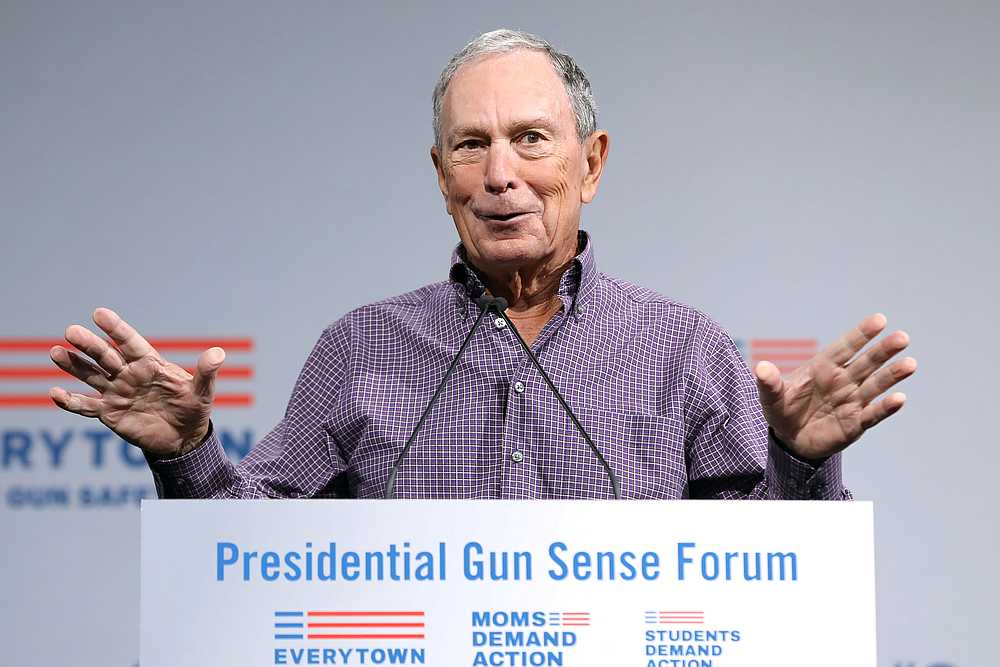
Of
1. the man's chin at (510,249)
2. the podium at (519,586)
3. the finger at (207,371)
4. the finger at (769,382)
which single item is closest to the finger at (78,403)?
the finger at (207,371)

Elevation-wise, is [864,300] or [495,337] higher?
[864,300]

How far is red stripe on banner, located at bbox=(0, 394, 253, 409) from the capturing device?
9.89 feet

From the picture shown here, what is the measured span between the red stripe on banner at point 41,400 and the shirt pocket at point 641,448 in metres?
1.52

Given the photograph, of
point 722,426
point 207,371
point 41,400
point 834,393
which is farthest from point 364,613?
point 41,400

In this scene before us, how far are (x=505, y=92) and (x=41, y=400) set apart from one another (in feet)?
5.96

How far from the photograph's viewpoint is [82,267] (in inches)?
121

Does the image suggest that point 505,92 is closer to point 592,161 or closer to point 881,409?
point 592,161

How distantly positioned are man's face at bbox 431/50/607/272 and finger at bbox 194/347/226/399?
554 millimetres

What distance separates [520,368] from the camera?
5.76 ft

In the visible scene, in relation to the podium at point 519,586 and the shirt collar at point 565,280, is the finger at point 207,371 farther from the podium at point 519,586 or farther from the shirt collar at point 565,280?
the shirt collar at point 565,280

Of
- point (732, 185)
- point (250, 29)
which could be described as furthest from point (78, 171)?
point (732, 185)

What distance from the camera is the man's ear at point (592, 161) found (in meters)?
1.89

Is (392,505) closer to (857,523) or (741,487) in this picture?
(857,523)

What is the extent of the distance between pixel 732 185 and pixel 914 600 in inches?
46.0
